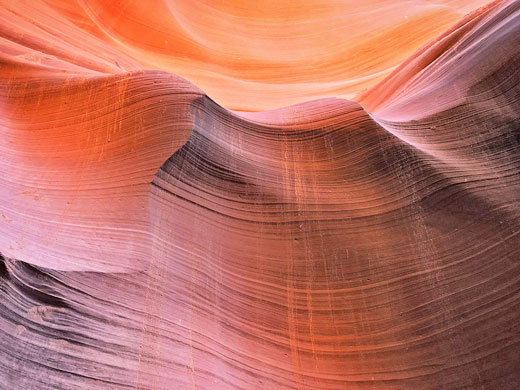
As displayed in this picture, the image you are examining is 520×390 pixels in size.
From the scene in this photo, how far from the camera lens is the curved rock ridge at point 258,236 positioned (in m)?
1.10

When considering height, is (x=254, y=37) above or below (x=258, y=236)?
above

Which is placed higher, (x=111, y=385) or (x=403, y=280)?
(x=403, y=280)

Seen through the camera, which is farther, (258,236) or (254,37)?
(254,37)

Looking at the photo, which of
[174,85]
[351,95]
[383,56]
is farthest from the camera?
[383,56]

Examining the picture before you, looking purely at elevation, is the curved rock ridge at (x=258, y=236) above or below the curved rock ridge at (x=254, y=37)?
below

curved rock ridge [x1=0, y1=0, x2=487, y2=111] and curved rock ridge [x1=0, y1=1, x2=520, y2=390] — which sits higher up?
curved rock ridge [x1=0, y1=0, x2=487, y2=111]

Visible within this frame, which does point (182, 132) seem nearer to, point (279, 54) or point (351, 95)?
point (351, 95)

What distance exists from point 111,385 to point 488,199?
1.12m

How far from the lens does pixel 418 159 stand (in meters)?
1.53

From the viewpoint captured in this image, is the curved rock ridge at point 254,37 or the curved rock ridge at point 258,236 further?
the curved rock ridge at point 254,37

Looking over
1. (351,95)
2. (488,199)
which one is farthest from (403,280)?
(351,95)

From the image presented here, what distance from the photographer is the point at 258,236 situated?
1417 millimetres

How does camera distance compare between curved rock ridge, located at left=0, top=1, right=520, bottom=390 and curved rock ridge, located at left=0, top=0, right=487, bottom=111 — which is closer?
curved rock ridge, located at left=0, top=1, right=520, bottom=390

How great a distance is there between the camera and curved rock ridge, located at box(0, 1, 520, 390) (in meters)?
1.10
